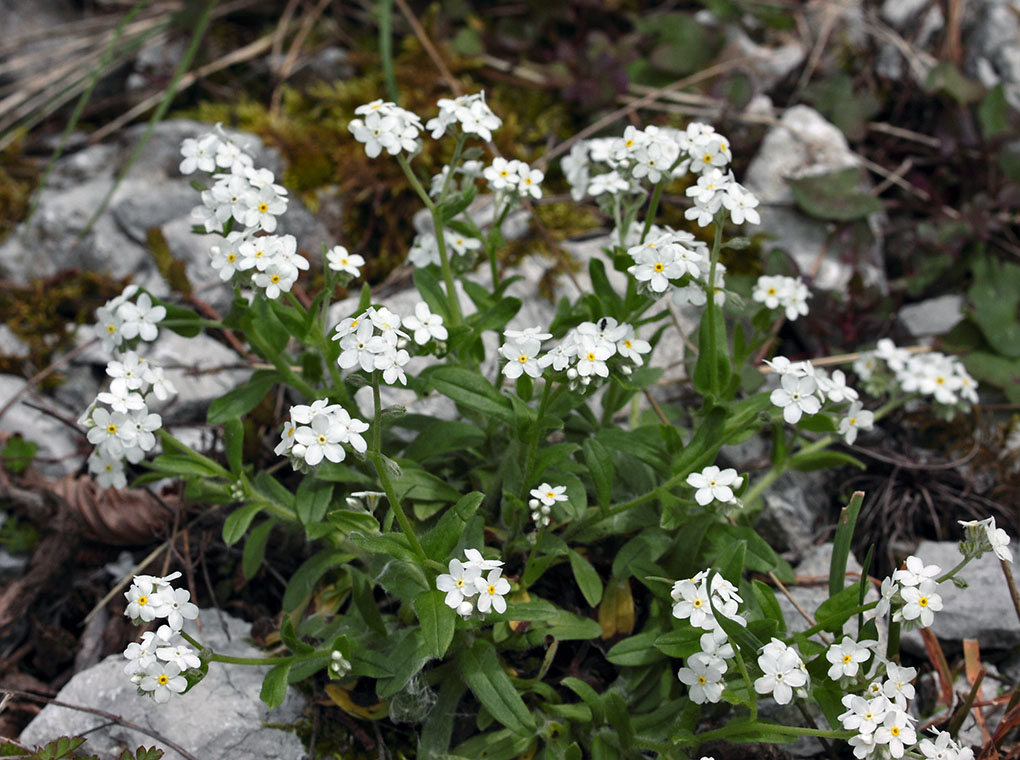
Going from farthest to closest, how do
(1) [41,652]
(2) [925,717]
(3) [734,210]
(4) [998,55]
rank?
(4) [998,55] < (1) [41,652] < (2) [925,717] < (3) [734,210]

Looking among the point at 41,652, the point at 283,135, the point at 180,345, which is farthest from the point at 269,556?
the point at 283,135

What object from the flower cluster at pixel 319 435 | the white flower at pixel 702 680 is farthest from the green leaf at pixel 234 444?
the white flower at pixel 702 680

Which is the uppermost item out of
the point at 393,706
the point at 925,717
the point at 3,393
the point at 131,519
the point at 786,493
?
the point at 3,393

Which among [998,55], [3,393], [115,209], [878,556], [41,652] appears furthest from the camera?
[998,55]

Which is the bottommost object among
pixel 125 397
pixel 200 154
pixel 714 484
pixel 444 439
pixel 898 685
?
pixel 898 685

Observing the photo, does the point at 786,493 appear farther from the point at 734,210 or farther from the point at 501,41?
the point at 501,41

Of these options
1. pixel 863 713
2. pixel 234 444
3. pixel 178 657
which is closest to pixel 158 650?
pixel 178 657

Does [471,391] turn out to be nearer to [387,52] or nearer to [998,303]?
[387,52]
